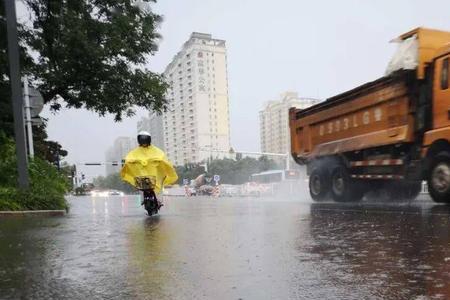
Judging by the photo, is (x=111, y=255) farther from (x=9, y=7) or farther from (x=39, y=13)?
(x=39, y=13)

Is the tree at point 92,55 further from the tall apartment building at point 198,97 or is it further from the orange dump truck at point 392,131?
the tall apartment building at point 198,97

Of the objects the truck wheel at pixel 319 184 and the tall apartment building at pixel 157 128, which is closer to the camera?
the truck wheel at pixel 319 184

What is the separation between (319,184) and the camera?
1470 cm

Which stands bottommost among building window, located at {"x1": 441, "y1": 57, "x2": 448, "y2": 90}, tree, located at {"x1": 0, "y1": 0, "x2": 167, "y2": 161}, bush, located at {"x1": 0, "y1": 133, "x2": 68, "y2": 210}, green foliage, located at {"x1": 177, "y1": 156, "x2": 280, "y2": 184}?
green foliage, located at {"x1": 177, "y1": 156, "x2": 280, "y2": 184}

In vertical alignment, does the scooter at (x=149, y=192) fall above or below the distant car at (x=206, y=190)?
above

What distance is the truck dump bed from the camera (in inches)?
453

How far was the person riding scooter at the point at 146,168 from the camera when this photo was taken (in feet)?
31.5

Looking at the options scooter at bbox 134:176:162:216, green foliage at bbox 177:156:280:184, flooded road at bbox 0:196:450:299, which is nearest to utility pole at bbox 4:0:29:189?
scooter at bbox 134:176:162:216

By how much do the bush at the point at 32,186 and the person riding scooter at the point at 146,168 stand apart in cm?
197

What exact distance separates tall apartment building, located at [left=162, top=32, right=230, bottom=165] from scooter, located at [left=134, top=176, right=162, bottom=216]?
31860mm

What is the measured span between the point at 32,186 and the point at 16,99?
2026 millimetres

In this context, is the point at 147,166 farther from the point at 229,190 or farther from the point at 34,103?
the point at 229,190

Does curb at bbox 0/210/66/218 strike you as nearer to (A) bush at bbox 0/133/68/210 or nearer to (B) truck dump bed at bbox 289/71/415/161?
(A) bush at bbox 0/133/68/210

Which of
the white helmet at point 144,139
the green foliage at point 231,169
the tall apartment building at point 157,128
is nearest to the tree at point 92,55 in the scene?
the white helmet at point 144,139
